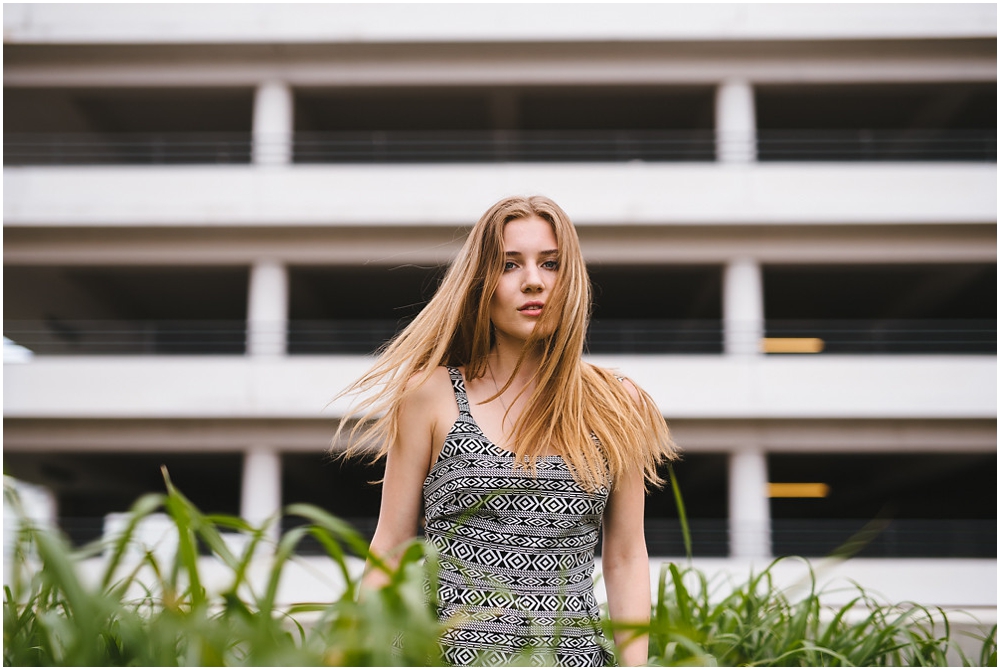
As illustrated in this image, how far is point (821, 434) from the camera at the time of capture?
44.1 feet

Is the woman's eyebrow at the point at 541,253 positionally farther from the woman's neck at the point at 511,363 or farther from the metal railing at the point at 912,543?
the metal railing at the point at 912,543

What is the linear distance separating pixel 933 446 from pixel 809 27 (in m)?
6.85

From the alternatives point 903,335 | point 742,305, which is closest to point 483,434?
point 742,305

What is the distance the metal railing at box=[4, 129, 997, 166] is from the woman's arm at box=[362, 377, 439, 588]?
1331 centimetres

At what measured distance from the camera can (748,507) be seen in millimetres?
13180

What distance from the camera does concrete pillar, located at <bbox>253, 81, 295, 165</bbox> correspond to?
13789 millimetres

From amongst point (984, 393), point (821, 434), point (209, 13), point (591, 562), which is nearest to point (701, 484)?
point (821, 434)

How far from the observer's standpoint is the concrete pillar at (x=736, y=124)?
542 inches

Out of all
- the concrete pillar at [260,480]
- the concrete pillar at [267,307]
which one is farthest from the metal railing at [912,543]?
the concrete pillar at [267,307]

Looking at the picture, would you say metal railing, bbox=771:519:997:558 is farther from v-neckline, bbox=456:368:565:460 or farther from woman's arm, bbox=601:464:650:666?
v-neckline, bbox=456:368:565:460

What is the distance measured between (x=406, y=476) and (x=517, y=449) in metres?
0.23

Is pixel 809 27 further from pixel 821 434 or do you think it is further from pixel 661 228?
pixel 821 434

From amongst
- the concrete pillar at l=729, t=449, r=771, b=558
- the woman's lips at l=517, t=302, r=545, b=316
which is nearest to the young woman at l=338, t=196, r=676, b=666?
the woman's lips at l=517, t=302, r=545, b=316

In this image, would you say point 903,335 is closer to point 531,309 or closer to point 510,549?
point 531,309
